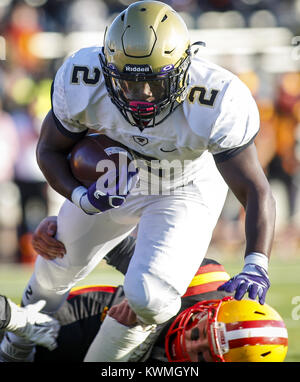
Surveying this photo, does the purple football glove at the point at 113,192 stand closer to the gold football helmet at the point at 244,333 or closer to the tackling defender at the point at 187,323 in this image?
the tackling defender at the point at 187,323

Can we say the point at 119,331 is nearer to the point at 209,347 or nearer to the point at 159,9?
the point at 209,347

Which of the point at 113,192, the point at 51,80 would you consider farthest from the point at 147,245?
the point at 51,80

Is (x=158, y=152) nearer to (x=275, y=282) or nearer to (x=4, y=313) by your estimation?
(x=4, y=313)

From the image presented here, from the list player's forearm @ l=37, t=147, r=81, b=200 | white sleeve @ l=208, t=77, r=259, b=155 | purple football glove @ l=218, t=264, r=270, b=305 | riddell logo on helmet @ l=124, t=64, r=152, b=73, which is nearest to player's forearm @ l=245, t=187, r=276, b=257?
purple football glove @ l=218, t=264, r=270, b=305

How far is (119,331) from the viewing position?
116 inches

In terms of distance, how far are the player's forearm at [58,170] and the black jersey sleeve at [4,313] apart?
1.73 ft

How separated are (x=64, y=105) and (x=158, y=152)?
441 mm

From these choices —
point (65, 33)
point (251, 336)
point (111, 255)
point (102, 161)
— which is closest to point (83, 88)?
point (102, 161)

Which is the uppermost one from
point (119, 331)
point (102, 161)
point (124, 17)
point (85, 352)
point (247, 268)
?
point (124, 17)

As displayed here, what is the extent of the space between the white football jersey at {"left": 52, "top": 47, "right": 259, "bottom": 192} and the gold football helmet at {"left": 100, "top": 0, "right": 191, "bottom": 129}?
7 cm

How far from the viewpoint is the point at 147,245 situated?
295 cm

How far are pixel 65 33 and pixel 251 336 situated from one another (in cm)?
552

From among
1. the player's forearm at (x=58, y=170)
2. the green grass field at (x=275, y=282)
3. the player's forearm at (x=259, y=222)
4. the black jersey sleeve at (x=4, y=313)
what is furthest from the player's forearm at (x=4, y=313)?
the green grass field at (x=275, y=282)

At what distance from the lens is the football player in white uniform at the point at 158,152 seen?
2.79 metres
